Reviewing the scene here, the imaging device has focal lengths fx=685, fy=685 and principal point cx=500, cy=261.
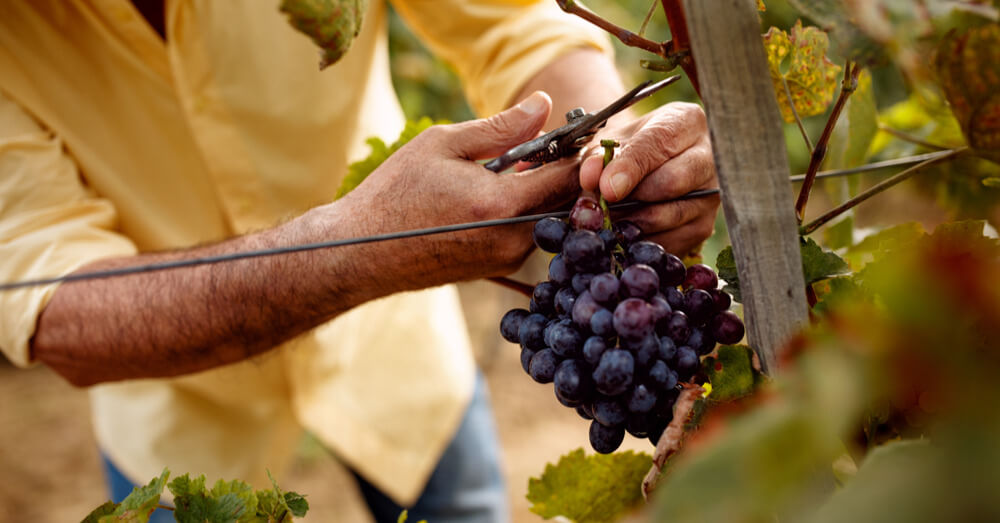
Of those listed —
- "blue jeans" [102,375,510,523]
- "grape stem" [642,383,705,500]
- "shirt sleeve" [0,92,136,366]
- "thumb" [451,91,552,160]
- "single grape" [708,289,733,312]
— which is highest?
"thumb" [451,91,552,160]

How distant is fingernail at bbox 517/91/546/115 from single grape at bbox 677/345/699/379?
0.30 metres

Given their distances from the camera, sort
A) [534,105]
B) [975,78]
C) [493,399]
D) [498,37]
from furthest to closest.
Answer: [493,399]
[498,37]
[534,105]
[975,78]

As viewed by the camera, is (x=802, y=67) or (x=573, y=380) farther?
(x=802, y=67)

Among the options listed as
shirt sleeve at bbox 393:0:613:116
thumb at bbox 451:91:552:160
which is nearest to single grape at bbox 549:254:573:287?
thumb at bbox 451:91:552:160

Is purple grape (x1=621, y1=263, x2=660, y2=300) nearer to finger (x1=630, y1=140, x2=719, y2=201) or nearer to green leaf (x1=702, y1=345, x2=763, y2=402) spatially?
green leaf (x1=702, y1=345, x2=763, y2=402)

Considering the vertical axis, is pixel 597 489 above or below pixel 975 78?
below

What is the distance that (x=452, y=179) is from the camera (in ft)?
2.14

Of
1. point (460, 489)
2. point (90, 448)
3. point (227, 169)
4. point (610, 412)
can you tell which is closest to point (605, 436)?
point (610, 412)

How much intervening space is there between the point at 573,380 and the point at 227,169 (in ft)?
3.42

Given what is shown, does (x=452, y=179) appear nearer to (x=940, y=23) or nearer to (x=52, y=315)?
(x=940, y=23)

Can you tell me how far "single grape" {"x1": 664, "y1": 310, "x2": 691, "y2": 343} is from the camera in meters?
0.45

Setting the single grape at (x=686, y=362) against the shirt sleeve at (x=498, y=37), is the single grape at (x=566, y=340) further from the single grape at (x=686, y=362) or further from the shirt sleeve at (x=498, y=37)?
the shirt sleeve at (x=498, y=37)

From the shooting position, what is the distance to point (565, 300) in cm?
47

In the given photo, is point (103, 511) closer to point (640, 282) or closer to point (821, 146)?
point (640, 282)
